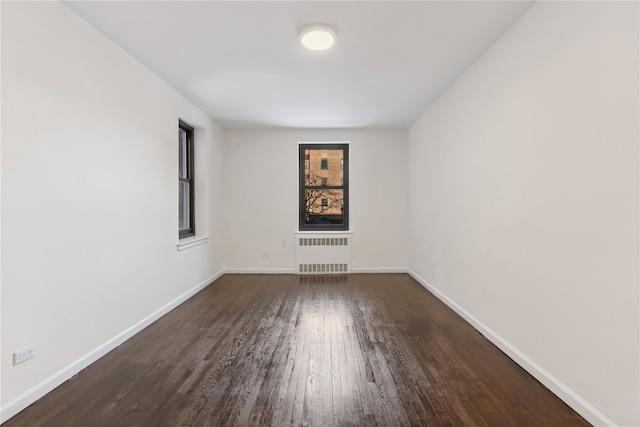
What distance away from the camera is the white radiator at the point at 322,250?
5.47m

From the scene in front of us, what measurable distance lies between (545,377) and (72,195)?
131 inches

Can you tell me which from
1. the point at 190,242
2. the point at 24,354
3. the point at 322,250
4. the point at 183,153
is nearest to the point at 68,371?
the point at 24,354

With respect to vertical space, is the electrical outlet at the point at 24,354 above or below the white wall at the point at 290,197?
below

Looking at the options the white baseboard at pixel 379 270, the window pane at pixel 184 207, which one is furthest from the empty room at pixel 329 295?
the white baseboard at pixel 379 270

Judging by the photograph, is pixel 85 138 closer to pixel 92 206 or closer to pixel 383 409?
pixel 92 206

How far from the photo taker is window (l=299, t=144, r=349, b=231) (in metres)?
5.70

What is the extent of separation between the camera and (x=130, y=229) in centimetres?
285

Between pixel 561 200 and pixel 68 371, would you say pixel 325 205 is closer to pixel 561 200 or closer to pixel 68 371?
pixel 561 200

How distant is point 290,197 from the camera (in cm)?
556

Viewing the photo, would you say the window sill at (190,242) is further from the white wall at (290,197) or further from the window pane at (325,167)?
the window pane at (325,167)

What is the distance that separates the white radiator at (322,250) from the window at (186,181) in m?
1.76

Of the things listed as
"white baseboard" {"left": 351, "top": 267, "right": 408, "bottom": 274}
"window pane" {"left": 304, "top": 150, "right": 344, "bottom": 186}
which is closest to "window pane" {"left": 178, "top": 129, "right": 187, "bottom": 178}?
"window pane" {"left": 304, "top": 150, "right": 344, "bottom": 186}

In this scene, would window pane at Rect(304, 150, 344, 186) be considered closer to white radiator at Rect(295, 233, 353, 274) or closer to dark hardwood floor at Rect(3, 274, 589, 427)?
white radiator at Rect(295, 233, 353, 274)

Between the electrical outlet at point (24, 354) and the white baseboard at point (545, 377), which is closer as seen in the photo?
the white baseboard at point (545, 377)
